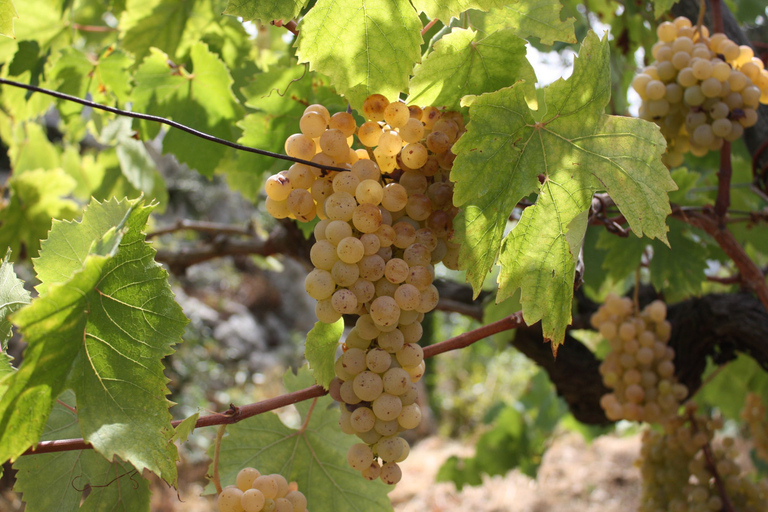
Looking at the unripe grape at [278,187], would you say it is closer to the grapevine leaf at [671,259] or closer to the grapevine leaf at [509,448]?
the grapevine leaf at [671,259]

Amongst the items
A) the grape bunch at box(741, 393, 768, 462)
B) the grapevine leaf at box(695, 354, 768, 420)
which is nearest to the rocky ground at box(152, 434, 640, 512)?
the grapevine leaf at box(695, 354, 768, 420)

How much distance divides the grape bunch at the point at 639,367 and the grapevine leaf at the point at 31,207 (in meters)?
1.38

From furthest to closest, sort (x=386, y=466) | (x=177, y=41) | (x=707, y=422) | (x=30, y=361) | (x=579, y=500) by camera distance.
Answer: (x=579, y=500) < (x=707, y=422) < (x=177, y=41) < (x=386, y=466) < (x=30, y=361)

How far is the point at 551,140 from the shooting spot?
61 cm

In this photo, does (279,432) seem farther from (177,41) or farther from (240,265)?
(240,265)

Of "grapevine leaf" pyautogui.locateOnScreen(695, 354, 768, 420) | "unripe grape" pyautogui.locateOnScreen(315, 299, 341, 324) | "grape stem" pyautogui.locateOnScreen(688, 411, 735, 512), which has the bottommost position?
"grapevine leaf" pyautogui.locateOnScreen(695, 354, 768, 420)

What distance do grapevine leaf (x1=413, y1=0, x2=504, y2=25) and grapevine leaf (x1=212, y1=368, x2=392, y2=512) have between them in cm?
51

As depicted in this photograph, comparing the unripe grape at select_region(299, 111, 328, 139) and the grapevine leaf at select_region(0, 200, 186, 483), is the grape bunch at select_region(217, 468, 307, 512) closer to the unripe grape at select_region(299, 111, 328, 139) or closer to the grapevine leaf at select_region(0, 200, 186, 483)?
the grapevine leaf at select_region(0, 200, 186, 483)

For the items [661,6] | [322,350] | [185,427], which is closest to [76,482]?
[185,427]

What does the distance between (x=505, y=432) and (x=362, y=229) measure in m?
2.02

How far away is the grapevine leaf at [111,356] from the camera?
494 millimetres

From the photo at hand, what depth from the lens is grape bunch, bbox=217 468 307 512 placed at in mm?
603

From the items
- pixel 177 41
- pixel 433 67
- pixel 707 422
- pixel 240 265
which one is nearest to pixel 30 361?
pixel 433 67

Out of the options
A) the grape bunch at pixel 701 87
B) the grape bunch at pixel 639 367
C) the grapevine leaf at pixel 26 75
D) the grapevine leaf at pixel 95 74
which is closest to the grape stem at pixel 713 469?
the grape bunch at pixel 639 367
